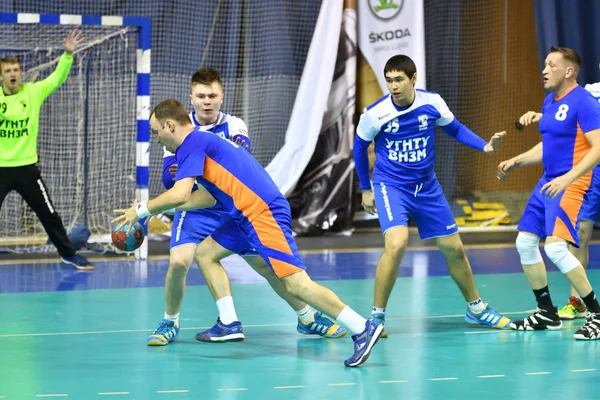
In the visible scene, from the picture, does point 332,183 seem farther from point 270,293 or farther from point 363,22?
point 270,293

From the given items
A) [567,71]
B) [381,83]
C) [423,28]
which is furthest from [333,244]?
[567,71]

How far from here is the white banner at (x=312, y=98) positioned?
12906 mm

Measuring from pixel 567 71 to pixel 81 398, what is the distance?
3.84m

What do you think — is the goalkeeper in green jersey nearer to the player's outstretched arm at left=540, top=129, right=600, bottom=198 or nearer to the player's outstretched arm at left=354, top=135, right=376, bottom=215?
the player's outstretched arm at left=354, top=135, right=376, bottom=215

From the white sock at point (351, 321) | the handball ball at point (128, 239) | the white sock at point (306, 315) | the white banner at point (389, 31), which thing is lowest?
the white sock at point (306, 315)

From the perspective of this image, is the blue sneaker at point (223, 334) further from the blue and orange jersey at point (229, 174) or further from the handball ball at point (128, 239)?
the blue and orange jersey at point (229, 174)

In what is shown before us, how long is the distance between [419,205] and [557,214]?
937mm

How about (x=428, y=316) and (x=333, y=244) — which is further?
(x=333, y=244)

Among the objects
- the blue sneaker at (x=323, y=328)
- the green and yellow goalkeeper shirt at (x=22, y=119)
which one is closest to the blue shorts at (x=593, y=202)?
the blue sneaker at (x=323, y=328)

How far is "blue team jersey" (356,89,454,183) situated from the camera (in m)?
6.88

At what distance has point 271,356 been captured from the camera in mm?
6270

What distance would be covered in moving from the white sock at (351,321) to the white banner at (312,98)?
711 cm

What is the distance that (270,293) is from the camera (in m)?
8.80

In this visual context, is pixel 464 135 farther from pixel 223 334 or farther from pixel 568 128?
pixel 223 334
